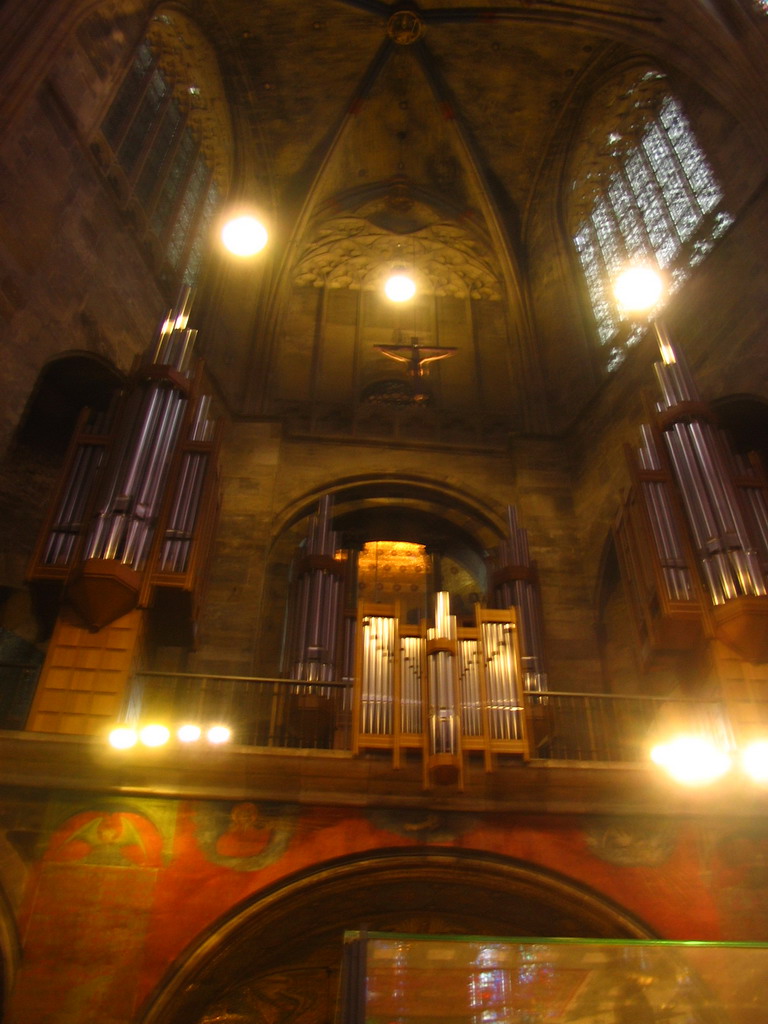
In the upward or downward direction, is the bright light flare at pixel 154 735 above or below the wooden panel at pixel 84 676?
below

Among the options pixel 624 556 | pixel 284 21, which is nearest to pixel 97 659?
pixel 624 556

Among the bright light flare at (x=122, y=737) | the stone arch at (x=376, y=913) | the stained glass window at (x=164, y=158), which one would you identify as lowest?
the stone arch at (x=376, y=913)

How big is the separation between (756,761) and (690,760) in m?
0.83

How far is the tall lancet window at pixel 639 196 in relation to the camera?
13484mm

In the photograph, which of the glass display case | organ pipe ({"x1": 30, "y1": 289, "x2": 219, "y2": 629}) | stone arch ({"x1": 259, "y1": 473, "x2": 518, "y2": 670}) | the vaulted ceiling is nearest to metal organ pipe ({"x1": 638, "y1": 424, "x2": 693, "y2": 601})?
stone arch ({"x1": 259, "y1": 473, "x2": 518, "y2": 670})

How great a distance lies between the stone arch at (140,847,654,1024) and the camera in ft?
25.8

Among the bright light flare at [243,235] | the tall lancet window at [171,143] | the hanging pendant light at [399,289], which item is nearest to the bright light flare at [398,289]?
the hanging pendant light at [399,289]

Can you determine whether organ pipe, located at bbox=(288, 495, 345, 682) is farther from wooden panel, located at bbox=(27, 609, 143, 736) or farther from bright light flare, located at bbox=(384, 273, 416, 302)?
bright light flare, located at bbox=(384, 273, 416, 302)

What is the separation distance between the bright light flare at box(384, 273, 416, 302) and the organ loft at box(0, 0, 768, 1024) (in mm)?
73

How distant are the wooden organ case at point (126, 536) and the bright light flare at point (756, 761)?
6177 mm

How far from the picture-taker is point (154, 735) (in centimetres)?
822

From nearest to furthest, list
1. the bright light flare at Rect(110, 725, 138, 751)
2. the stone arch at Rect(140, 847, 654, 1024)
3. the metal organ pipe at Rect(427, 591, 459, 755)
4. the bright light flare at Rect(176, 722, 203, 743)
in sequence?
the stone arch at Rect(140, 847, 654, 1024) → the bright light flare at Rect(110, 725, 138, 751) → the metal organ pipe at Rect(427, 591, 459, 755) → the bright light flare at Rect(176, 722, 203, 743)

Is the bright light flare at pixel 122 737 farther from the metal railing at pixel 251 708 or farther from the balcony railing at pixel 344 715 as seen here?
the metal railing at pixel 251 708

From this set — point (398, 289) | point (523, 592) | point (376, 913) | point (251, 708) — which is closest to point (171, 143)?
point (398, 289)
